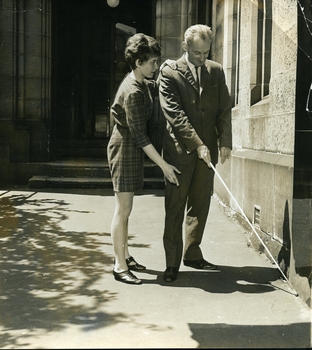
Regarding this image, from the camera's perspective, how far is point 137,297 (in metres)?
4.71

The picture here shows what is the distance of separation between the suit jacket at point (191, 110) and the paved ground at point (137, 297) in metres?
1.25

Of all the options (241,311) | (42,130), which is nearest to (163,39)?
(42,130)

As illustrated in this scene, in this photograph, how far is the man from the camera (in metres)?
5.05

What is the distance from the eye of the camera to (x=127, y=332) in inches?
152

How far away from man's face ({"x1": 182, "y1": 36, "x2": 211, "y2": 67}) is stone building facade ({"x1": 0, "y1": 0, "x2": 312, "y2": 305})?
81cm

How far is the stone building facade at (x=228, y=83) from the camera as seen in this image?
4.89 m

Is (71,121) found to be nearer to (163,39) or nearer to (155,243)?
(163,39)

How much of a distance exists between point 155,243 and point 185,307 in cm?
242

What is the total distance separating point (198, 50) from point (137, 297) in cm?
225

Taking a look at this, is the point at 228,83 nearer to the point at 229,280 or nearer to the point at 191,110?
the point at 191,110

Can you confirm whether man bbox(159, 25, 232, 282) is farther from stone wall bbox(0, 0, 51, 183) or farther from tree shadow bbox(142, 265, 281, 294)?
stone wall bbox(0, 0, 51, 183)

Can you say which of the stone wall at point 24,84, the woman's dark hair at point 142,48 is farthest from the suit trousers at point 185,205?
the stone wall at point 24,84

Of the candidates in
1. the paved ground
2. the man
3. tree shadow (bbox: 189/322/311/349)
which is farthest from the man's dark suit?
tree shadow (bbox: 189/322/311/349)

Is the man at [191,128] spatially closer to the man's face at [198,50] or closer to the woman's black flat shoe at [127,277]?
the man's face at [198,50]
